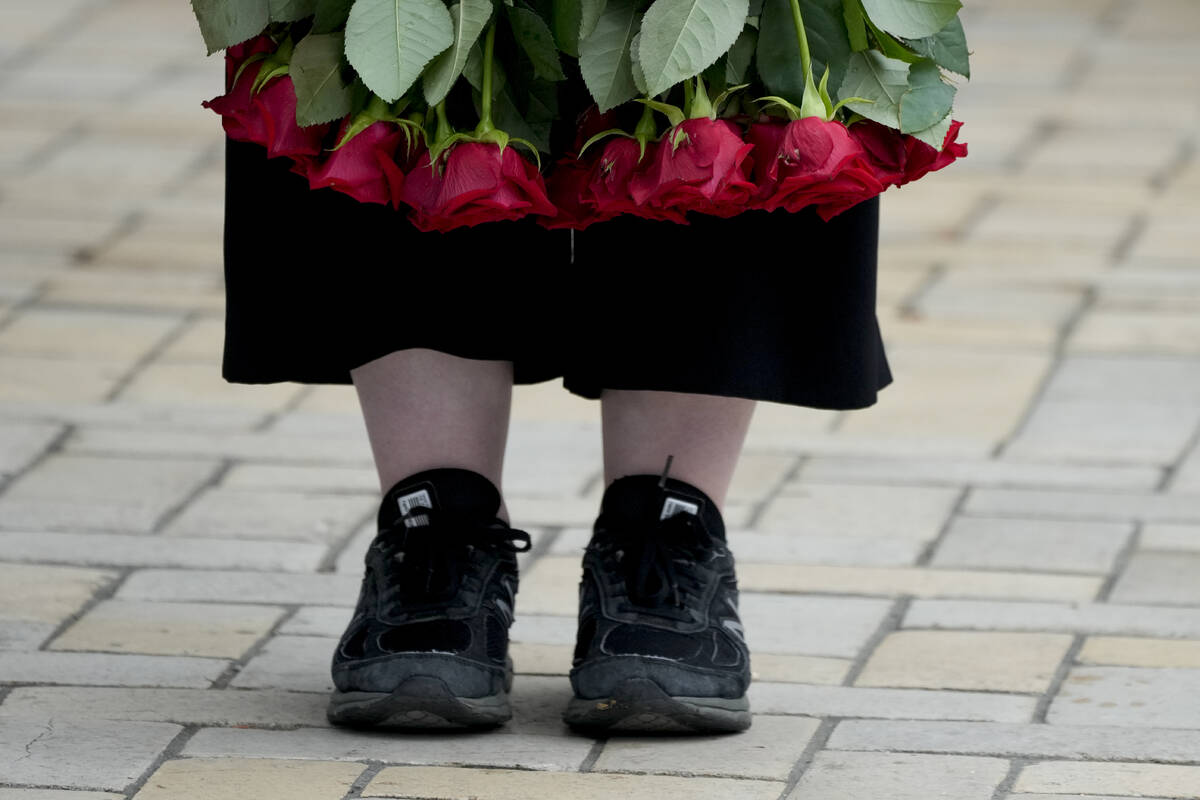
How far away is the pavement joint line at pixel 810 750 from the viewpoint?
1598 millimetres

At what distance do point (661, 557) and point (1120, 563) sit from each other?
688 mm

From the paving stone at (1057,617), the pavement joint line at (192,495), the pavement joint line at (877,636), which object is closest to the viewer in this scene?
the pavement joint line at (877,636)

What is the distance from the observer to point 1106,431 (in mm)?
2645

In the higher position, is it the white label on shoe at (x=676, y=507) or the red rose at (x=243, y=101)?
the red rose at (x=243, y=101)

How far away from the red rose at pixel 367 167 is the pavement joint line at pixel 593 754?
47 centimetres

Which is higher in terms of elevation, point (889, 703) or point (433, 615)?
point (433, 615)

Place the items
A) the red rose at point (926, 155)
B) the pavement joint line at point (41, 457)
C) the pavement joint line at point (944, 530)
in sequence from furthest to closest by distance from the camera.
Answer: the pavement joint line at point (41, 457), the pavement joint line at point (944, 530), the red rose at point (926, 155)

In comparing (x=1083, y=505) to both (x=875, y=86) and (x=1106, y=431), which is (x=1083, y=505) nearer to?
(x=1106, y=431)

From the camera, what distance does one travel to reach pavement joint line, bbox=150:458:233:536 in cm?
231

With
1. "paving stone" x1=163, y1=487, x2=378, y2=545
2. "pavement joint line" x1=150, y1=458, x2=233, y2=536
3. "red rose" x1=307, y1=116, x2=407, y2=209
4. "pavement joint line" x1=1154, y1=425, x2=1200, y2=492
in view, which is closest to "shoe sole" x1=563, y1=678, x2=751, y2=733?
"red rose" x1=307, y1=116, x2=407, y2=209

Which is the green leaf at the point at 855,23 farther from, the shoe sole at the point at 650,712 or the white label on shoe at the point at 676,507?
the shoe sole at the point at 650,712

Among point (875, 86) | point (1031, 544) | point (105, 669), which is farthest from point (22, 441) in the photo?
point (875, 86)

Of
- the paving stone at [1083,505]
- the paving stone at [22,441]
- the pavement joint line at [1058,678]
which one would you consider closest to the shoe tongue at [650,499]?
the pavement joint line at [1058,678]

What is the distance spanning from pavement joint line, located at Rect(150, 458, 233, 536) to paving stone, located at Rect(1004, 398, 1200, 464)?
38.3 inches
